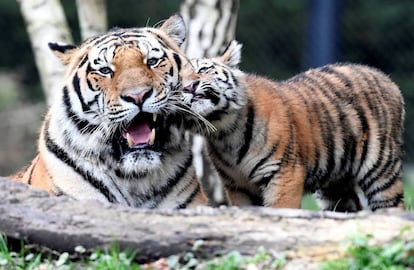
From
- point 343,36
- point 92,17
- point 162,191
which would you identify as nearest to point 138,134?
Result: point 162,191

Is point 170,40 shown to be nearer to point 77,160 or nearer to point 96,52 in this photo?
point 96,52

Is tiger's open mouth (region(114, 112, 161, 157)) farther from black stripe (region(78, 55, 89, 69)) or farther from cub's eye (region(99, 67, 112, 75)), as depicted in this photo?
black stripe (region(78, 55, 89, 69))

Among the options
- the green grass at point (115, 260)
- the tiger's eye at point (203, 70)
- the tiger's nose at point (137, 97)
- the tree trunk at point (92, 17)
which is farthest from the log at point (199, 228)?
the tree trunk at point (92, 17)

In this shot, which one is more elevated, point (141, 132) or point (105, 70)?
point (105, 70)

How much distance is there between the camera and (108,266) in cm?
380

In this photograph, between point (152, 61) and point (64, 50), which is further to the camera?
point (64, 50)

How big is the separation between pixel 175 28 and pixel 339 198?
1583mm

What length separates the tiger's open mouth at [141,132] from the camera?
469 cm

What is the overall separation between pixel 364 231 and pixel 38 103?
10.9 metres

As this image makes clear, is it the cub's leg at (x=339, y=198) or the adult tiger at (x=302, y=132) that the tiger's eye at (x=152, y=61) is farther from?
the cub's leg at (x=339, y=198)

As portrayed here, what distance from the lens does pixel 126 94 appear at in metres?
4.53

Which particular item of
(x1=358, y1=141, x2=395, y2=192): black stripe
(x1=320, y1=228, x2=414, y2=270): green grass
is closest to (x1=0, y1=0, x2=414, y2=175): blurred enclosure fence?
(x1=358, y1=141, x2=395, y2=192): black stripe

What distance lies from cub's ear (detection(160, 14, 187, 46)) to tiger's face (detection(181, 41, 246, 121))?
138 mm

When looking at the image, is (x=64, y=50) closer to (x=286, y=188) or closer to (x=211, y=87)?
(x=211, y=87)
